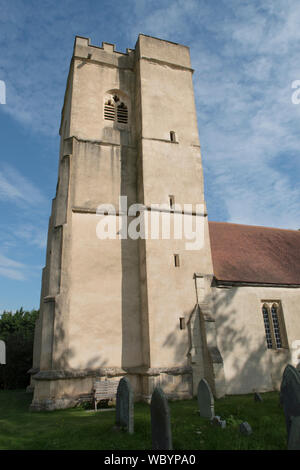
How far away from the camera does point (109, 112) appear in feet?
56.4

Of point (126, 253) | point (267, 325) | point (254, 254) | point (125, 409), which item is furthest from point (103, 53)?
point (125, 409)

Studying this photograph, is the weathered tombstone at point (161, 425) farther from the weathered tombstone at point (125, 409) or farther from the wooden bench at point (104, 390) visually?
the wooden bench at point (104, 390)

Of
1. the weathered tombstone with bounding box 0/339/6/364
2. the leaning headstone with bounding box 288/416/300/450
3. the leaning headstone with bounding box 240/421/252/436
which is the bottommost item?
the leaning headstone with bounding box 240/421/252/436

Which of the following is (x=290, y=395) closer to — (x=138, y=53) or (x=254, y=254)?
(x=254, y=254)

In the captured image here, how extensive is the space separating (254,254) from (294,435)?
42.6ft

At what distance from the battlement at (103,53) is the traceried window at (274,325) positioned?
15946 mm

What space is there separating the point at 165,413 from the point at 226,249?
12553mm

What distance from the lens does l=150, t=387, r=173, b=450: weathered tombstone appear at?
5.57 metres

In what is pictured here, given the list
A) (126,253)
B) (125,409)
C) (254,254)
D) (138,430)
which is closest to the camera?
(138,430)

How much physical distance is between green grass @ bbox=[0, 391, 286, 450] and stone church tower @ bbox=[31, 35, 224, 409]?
6.80 feet

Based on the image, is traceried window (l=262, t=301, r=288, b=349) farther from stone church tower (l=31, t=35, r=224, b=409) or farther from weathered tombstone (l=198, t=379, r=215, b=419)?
weathered tombstone (l=198, t=379, r=215, b=419)


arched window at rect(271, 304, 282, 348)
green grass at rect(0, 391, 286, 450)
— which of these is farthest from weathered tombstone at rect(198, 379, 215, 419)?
arched window at rect(271, 304, 282, 348)

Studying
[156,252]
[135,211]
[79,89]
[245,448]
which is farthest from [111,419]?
[79,89]

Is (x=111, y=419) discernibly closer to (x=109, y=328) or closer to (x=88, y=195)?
(x=109, y=328)
